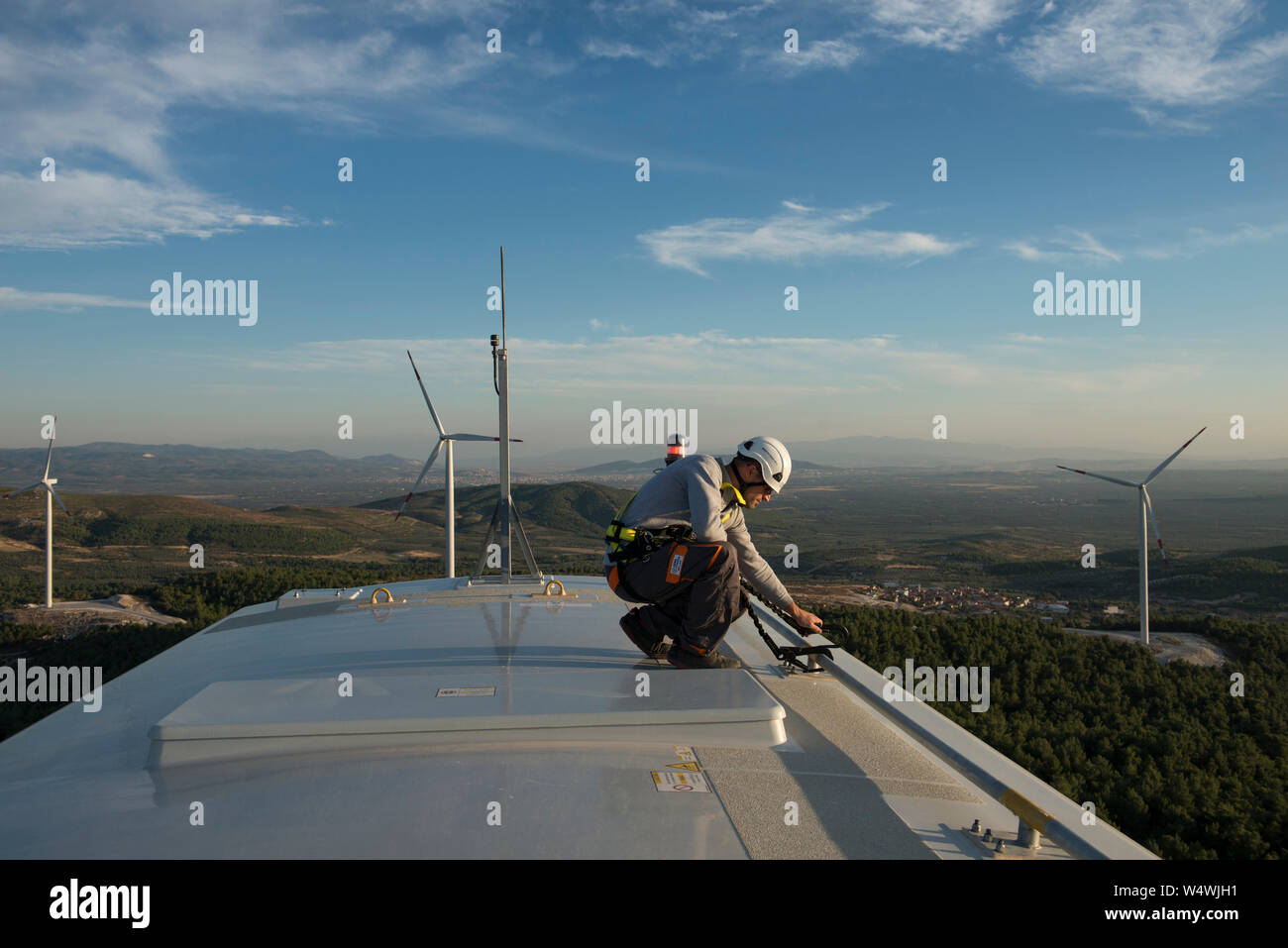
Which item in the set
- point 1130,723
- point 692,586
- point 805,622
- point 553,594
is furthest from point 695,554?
point 1130,723

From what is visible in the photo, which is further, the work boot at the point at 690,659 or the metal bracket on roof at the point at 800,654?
the metal bracket on roof at the point at 800,654

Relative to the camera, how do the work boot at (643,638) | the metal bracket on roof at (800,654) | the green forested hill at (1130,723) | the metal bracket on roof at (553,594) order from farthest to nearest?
the metal bracket on roof at (553,594)
the metal bracket on roof at (800,654)
the green forested hill at (1130,723)
the work boot at (643,638)

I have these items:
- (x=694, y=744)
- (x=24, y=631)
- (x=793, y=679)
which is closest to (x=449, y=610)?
(x=793, y=679)

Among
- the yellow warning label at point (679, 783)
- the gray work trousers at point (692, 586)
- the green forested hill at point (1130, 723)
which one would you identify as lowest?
the green forested hill at point (1130, 723)

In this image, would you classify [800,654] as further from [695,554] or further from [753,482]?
[753,482]

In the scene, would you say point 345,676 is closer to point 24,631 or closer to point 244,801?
point 244,801

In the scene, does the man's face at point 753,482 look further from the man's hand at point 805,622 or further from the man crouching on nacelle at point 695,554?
the man's hand at point 805,622

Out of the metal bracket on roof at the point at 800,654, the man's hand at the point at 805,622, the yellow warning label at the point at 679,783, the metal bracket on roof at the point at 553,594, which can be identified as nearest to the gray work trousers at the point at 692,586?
the man's hand at the point at 805,622

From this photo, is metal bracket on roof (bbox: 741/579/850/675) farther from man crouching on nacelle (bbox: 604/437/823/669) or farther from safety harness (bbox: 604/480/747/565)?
safety harness (bbox: 604/480/747/565)
